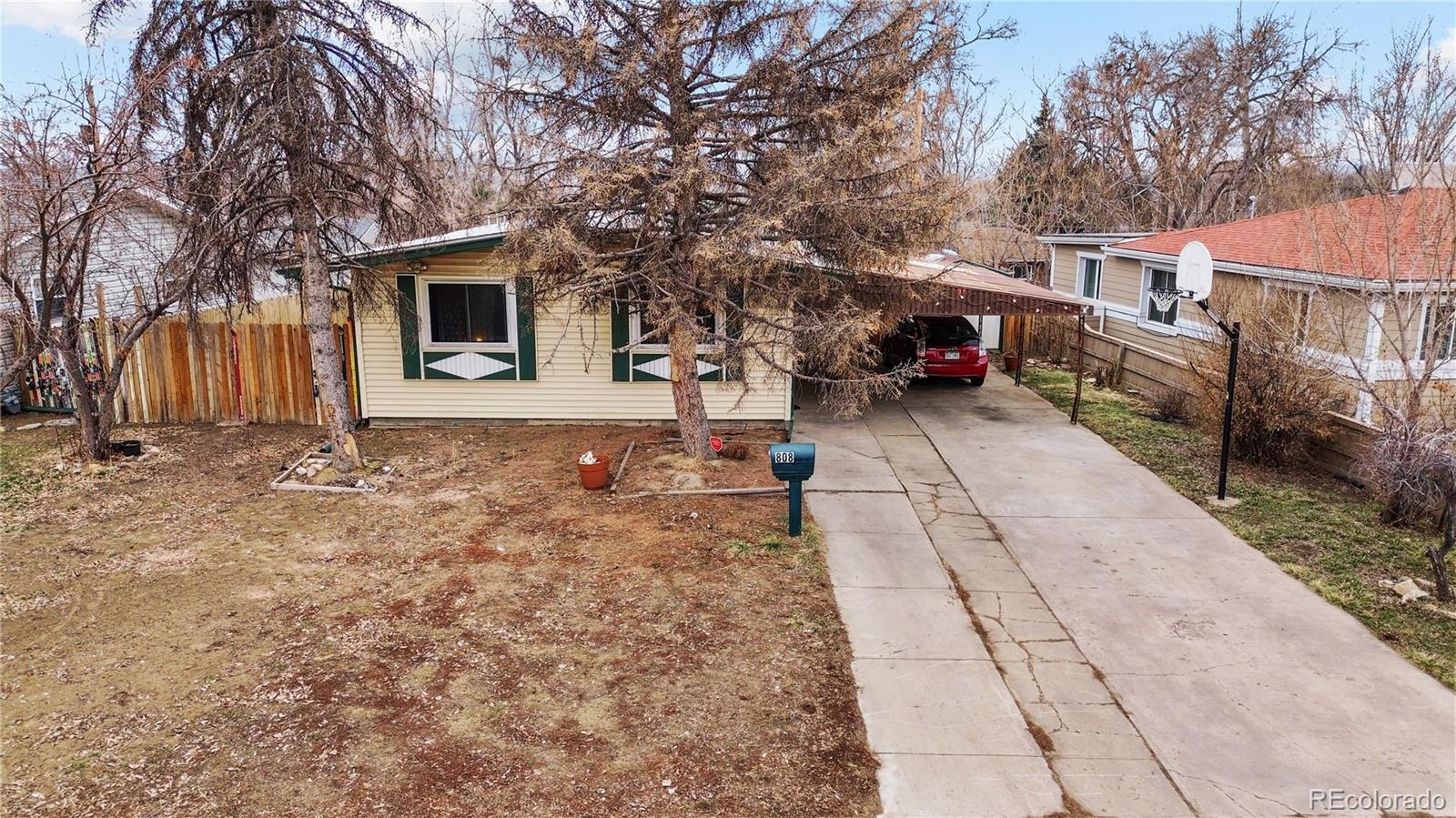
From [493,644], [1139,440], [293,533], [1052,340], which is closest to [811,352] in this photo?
[493,644]

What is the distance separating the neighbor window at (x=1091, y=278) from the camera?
2092 centimetres

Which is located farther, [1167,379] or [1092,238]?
Answer: [1092,238]

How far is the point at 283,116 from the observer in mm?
8977

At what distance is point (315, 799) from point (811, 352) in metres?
5.87

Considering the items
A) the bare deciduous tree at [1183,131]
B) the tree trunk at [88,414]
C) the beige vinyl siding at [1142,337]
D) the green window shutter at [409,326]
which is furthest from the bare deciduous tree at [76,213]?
the bare deciduous tree at [1183,131]

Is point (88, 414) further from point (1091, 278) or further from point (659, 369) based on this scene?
point (1091, 278)

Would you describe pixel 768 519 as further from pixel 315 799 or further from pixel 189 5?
pixel 189 5

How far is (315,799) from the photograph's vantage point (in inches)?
175

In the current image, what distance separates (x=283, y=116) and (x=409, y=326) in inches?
150

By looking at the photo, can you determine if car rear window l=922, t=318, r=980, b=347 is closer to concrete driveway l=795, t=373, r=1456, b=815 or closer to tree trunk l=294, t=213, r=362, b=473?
concrete driveway l=795, t=373, r=1456, b=815

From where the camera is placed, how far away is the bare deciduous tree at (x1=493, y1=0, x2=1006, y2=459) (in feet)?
27.9

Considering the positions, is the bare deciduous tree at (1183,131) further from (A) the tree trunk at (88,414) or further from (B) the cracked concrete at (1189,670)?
(A) the tree trunk at (88,414)

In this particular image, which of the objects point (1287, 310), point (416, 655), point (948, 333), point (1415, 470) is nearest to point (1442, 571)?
point (1415, 470)

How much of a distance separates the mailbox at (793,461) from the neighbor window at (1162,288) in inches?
494
